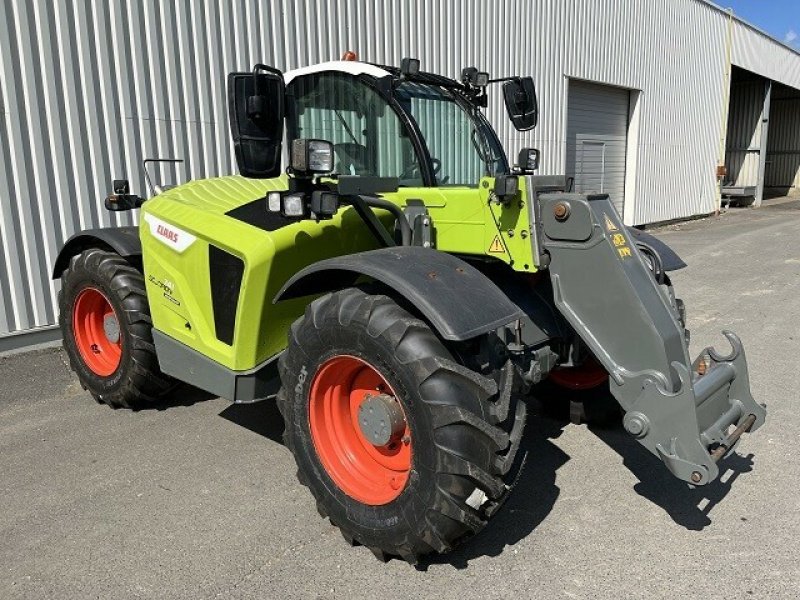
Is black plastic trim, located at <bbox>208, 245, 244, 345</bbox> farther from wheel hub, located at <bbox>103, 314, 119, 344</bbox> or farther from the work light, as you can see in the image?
wheel hub, located at <bbox>103, 314, 119, 344</bbox>

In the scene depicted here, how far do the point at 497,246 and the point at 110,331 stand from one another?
9.67 ft

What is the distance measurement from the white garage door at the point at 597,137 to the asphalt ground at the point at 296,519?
10.1 meters

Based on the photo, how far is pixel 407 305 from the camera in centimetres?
293

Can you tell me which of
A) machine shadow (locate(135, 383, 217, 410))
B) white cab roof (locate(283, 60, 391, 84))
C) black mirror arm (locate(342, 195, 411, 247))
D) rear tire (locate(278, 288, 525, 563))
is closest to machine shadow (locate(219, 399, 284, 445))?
machine shadow (locate(135, 383, 217, 410))

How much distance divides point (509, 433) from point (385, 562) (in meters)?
0.80

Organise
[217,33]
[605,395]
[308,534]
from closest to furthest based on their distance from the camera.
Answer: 1. [308,534]
2. [605,395]
3. [217,33]

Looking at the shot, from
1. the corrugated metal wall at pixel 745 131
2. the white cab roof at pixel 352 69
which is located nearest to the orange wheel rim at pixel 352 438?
the white cab roof at pixel 352 69

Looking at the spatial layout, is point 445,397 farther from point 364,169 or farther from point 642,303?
point 364,169

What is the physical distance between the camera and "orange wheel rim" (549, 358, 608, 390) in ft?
13.8

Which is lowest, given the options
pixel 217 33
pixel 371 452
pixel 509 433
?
pixel 371 452

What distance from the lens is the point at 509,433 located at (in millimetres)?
2779

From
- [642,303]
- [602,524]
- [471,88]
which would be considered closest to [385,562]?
[602,524]

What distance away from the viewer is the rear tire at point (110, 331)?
174 inches

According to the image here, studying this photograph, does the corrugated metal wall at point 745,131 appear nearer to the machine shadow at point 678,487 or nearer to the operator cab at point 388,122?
the machine shadow at point 678,487
